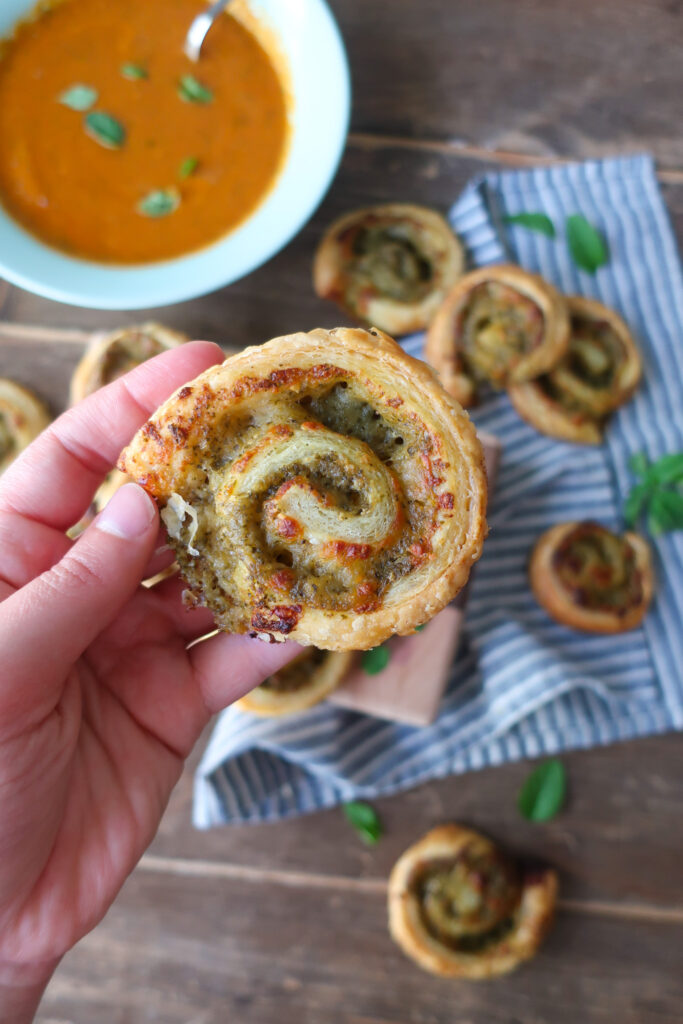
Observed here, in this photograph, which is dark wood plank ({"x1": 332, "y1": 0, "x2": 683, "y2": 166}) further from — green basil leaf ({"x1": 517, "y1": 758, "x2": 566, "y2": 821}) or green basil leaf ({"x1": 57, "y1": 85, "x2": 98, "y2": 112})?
green basil leaf ({"x1": 517, "y1": 758, "x2": 566, "y2": 821})

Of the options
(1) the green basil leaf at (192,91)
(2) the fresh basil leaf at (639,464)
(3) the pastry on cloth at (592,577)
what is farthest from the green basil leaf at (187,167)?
(2) the fresh basil leaf at (639,464)

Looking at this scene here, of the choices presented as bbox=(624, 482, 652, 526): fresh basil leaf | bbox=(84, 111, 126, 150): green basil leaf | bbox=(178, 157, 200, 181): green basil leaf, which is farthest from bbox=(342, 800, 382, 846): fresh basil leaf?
bbox=(84, 111, 126, 150): green basil leaf

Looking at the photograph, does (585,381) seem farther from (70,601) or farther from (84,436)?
(70,601)

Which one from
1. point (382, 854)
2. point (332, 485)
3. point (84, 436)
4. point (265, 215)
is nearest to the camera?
point (332, 485)

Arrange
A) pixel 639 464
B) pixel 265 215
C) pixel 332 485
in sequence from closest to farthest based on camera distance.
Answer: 1. pixel 332 485
2. pixel 265 215
3. pixel 639 464

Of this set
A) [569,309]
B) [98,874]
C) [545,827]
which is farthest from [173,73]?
[545,827]

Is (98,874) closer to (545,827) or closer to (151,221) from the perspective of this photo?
(545,827)

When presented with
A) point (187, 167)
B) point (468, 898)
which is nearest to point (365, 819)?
point (468, 898)
